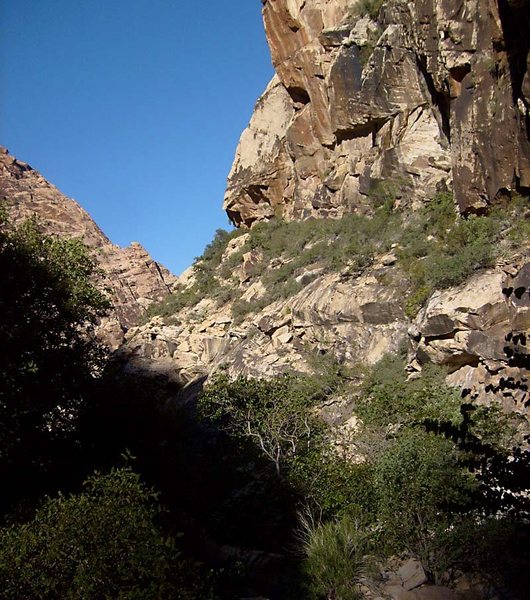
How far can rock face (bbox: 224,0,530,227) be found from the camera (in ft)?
53.6

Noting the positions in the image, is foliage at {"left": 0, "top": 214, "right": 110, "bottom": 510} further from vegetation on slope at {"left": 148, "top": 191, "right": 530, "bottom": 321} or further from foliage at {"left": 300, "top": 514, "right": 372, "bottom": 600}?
vegetation on slope at {"left": 148, "top": 191, "right": 530, "bottom": 321}

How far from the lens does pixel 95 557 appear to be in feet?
16.1

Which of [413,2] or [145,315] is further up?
[413,2]

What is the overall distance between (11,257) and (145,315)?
2730cm

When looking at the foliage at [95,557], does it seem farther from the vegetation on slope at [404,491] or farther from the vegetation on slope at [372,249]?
the vegetation on slope at [372,249]

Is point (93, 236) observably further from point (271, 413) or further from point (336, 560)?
point (336, 560)

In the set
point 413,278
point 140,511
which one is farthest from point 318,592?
point 413,278

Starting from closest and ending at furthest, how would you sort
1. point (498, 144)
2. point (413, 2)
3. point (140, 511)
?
1. point (140, 511)
2. point (498, 144)
3. point (413, 2)

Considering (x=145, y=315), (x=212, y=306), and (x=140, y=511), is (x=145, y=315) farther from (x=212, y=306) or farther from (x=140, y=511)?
(x=140, y=511)

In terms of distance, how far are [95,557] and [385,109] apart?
78.8ft

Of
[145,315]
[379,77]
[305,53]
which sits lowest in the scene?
[145,315]

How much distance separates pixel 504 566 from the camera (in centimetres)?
750

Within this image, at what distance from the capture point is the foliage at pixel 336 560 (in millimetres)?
8578

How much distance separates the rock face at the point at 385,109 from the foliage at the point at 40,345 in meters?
11.5
